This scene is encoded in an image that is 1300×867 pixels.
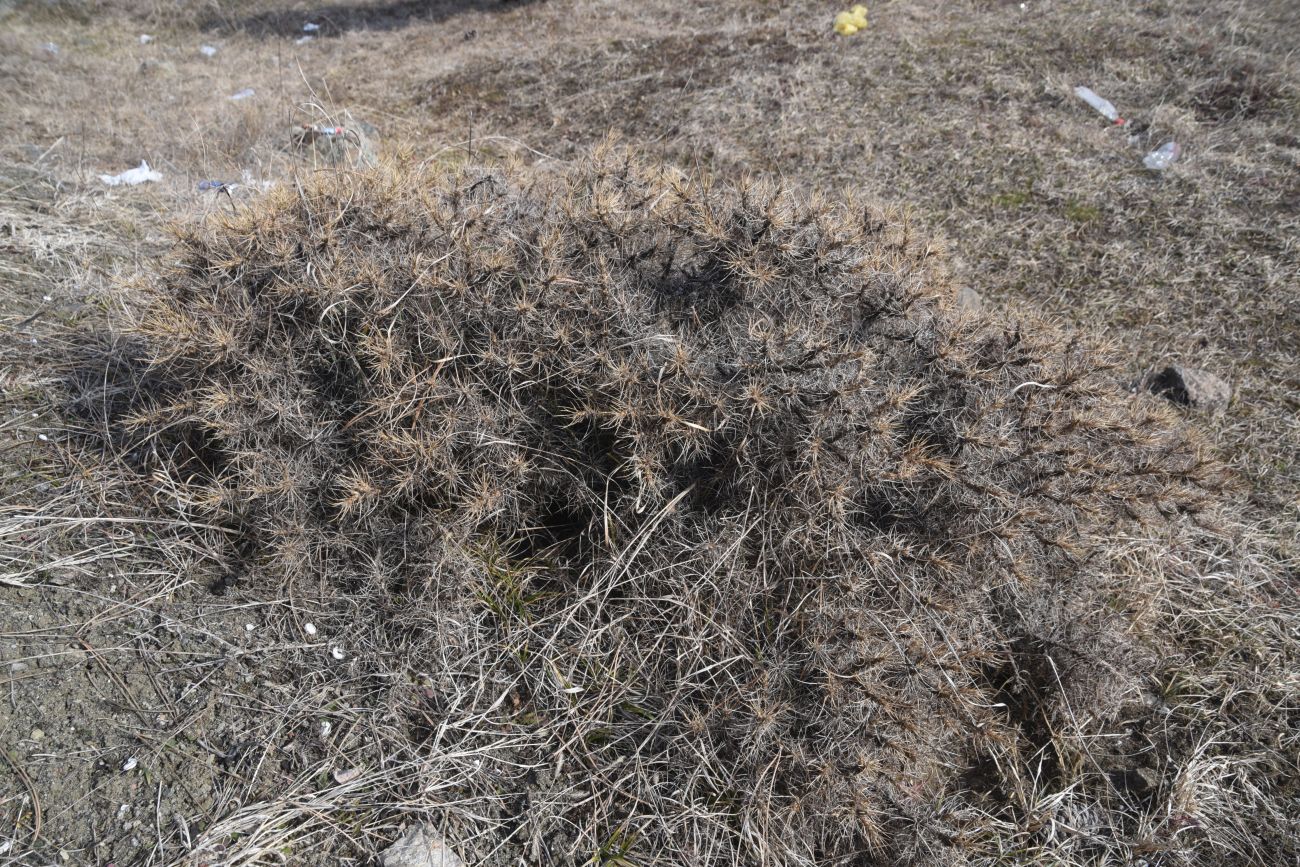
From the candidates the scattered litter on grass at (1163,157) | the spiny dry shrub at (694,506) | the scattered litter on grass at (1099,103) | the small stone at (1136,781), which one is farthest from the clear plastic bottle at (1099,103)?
the small stone at (1136,781)

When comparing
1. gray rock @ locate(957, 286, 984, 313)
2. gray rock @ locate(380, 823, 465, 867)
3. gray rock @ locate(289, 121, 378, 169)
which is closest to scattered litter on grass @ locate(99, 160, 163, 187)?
gray rock @ locate(289, 121, 378, 169)

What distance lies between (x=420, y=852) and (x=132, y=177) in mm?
5197

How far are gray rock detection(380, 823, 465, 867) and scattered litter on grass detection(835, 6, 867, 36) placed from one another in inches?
281

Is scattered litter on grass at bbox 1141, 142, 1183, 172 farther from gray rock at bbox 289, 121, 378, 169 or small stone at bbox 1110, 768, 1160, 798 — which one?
gray rock at bbox 289, 121, 378, 169

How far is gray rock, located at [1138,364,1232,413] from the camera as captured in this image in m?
3.48

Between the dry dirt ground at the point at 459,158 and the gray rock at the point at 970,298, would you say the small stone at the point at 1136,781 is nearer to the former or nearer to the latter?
the dry dirt ground at the point at 459,158

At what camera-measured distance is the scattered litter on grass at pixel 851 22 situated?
6.97 metres

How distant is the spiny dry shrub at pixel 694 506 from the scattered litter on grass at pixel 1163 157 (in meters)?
3.00

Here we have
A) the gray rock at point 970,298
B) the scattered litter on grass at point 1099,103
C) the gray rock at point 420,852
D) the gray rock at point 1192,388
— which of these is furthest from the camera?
the scattered litter on grass at point 1099,103

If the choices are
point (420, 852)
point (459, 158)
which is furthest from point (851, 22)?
point (420, 852)

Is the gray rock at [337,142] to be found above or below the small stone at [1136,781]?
above

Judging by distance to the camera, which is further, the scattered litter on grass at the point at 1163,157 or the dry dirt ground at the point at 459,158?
the scattered litter on grass at the point at 1163,157

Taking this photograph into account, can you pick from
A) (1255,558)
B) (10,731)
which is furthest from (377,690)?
(1255,558)

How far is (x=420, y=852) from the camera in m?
2.26
